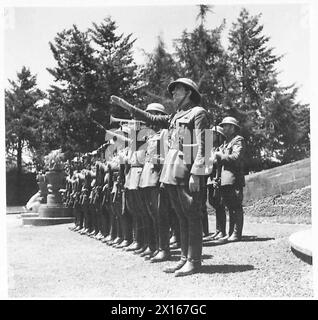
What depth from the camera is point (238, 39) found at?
1073 cm

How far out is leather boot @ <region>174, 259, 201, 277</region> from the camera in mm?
6113

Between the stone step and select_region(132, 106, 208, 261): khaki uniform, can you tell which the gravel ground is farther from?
select_region(132, 106, 208, 261): khaki uniform

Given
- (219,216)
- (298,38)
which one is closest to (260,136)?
(219,216)

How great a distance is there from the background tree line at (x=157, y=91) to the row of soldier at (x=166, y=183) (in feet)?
5.45

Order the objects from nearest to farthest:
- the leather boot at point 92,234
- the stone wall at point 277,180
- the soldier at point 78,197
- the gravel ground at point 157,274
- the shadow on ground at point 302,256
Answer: the gravel ground at point 157,274 < the shadow on ground at point 302,256 < the stone wall at point 277,180 < the leather boot at point 92,234 < the soldier at point 78,197

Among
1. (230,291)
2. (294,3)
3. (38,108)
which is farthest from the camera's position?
(38,108)

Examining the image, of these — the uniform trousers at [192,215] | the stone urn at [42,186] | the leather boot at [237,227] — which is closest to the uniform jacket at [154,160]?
the uniform trousers at [192,215]

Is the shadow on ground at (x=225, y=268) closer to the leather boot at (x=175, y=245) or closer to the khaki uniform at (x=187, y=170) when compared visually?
the khaki uniform at (x=187, y=170)

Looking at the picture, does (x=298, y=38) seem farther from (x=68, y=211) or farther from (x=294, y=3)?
(x=68, y=211)

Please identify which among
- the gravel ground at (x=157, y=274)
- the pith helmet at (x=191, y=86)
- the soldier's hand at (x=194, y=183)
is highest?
the pith helmet at (x=191, y=86)

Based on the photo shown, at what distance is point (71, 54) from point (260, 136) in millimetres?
4639

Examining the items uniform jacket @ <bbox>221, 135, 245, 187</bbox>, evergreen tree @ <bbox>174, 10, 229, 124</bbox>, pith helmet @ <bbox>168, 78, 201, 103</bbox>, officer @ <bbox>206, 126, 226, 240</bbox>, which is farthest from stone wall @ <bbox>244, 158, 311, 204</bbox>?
pith helmet @ <bbox>168, 78, 201, 103</bbox>

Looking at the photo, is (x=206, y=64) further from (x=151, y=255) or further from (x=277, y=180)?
(x=151, y=255)

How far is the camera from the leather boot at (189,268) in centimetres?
611
